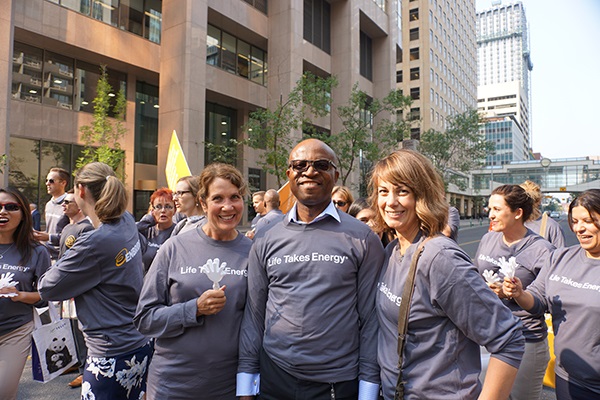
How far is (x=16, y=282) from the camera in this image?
309cm

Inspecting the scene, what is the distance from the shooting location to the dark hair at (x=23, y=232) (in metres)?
3.39

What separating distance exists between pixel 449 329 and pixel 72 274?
94.7 inches

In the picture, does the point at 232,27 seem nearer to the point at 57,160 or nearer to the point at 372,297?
the point at 57,160

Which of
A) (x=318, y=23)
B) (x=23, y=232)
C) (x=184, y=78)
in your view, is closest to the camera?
(x=23, y=232)

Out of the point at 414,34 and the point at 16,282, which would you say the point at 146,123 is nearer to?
the point at 16,282

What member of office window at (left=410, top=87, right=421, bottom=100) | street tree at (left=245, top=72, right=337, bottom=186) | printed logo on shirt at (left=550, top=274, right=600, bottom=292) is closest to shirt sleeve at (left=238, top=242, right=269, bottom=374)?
printed logo on shirt at (left=550, top=274, right=600, bottom=292)

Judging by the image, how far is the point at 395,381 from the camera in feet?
6.07

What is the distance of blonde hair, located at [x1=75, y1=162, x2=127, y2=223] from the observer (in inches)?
114

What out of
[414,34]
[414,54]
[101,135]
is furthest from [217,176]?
[414,34]

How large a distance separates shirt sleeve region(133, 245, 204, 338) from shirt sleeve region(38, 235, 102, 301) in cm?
60

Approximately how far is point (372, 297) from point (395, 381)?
44 centimetres

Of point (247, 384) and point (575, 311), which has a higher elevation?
point (575, 311)

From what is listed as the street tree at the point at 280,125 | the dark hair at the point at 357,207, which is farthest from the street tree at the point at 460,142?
the dark hair at the point at 357,207

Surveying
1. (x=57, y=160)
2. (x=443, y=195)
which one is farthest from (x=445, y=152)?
(x=443, y=195)
